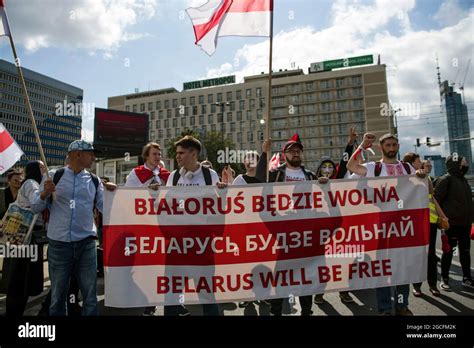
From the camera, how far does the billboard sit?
35406 millimetres

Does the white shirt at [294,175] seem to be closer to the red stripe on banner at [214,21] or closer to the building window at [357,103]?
the red stripe on banner at [214,21]

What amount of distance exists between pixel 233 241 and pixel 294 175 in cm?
108

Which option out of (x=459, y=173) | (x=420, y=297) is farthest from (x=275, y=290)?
(x=459, y=173)

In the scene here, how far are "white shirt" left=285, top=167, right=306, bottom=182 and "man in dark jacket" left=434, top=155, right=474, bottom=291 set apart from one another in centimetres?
277

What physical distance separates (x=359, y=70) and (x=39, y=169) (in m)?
86.1

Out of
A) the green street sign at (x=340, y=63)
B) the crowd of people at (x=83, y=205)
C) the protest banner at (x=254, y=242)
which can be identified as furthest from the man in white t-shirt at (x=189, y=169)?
the green street sign at (x=340, y=63)

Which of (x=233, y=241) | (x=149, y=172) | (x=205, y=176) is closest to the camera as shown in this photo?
(x=233, y=241)

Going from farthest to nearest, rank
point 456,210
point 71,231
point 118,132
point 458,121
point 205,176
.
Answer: point 458,121
point 118,132
point 456,210
point 205,176
point 71,231

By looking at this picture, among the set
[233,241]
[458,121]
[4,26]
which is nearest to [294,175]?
[233,241]

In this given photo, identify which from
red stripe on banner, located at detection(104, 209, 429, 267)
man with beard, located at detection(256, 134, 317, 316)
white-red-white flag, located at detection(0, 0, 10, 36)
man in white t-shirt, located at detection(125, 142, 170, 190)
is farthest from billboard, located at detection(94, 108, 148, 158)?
red stripe on banner, located at detection(104, 209, 429, 267)

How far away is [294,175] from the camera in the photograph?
3.87 meters

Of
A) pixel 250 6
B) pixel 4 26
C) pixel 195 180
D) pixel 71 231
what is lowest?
pixel 71 231

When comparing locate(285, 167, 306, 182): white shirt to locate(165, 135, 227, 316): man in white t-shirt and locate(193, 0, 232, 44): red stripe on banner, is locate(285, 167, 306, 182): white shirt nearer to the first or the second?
locate(165, 135, 227, 316): man in white t-shirt

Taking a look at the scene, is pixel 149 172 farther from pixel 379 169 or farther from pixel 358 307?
pixel 358 307
